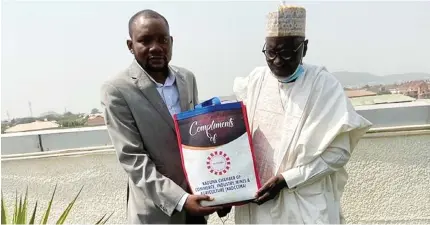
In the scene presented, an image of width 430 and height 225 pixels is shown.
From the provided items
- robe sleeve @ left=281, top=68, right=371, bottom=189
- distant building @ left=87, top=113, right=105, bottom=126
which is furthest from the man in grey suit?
distant building @ left=87, top=113, right=105, bottom=126

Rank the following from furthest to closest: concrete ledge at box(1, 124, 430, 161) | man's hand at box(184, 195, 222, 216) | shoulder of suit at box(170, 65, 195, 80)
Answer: concrete ledge at box(1, 124, 430, 161), shoulder of suit at box(170, 65, 195, 80), man's hand at box(184, 195, 222, 216)

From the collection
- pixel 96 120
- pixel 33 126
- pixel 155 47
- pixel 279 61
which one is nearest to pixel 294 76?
pixel 279 61

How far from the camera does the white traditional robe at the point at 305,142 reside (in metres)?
2.04

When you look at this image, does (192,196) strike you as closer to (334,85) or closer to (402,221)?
(334,85)

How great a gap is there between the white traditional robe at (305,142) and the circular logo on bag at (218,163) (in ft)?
0.72

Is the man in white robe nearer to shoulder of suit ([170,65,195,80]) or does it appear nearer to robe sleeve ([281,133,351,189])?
robe sleeve ([281,133,351,189])

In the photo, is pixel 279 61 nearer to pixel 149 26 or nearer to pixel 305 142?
pixel 305 142

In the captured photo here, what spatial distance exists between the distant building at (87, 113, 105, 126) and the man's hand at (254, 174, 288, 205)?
67.7 inches

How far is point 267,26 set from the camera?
2.12 m

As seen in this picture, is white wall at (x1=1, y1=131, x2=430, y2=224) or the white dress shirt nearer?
the white dress shirt

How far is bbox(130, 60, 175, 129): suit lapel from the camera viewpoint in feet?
6.81

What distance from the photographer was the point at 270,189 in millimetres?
2016

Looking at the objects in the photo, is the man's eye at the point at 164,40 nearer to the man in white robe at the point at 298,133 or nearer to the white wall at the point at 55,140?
the man in white robe at the point at 298,133

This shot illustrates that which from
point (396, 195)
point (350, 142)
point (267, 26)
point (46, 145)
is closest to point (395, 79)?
point (396, 195)
